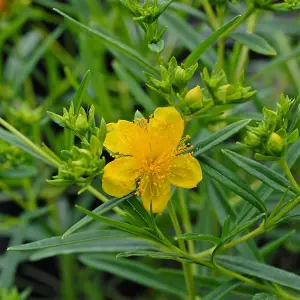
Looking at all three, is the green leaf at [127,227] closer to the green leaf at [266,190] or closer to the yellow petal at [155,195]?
the yellow petal at [155,195]

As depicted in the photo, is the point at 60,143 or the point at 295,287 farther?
the point at 60,143

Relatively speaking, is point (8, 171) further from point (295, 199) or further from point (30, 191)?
point (295, 199)

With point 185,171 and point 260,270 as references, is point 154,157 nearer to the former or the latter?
point 185,171

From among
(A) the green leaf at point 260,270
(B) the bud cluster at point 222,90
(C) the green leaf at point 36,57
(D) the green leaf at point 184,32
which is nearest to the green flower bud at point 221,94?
(B) the bud cluster at point 222,90

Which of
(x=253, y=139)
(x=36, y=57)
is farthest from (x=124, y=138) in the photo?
(x=36, y=57)

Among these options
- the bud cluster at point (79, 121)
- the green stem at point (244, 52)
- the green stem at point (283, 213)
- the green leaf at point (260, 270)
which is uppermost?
the green stem at point (244, 52)

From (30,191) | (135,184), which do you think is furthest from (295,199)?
(30,191)

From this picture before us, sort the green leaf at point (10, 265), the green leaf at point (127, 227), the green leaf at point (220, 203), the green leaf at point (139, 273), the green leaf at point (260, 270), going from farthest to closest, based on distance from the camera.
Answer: the green leaf at point (10, 265) < the green leaf at point (139, 273) < the green leaf at point (220, 203) < the green leaf at point (260, 270) < the green leaf at point (127, 227)
